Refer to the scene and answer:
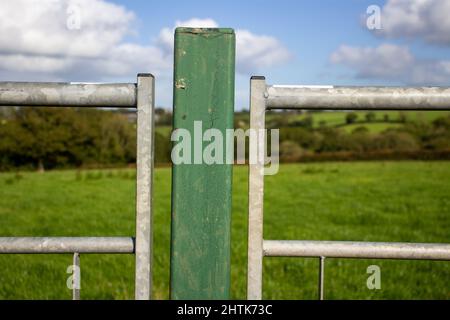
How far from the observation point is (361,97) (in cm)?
112

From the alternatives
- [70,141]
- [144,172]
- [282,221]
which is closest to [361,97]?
[144,172]

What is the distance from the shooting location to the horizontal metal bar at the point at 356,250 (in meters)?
1.12

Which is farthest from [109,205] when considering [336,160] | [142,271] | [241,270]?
[336,160]

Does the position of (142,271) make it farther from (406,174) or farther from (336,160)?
(336,160)

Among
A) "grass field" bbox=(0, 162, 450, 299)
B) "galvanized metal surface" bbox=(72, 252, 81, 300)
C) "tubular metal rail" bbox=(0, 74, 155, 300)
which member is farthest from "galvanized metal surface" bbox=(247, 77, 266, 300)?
"grass field" bbox=(0, 162, 450, 299)

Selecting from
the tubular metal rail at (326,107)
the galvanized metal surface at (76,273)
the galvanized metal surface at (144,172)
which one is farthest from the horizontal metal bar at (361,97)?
the galvanized metal surface at (76,273)

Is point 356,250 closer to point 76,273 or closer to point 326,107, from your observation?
point 326,107

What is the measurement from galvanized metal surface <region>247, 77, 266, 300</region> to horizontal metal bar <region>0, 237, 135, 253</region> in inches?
11.7

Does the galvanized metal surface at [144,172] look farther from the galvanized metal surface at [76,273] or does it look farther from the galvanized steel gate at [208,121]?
the galvanized metal surface at [76,273]

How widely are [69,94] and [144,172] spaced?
26 cm

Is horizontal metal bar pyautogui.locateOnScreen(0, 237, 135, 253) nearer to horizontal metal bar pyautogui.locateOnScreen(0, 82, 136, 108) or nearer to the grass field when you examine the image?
horizontal metal bar pyautogui.locateOnScreen(0, 82, 136, 108)

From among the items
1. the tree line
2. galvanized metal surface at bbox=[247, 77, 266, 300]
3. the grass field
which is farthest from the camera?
the tree line

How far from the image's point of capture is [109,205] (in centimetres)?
1113

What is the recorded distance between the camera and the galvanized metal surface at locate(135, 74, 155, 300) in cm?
111
